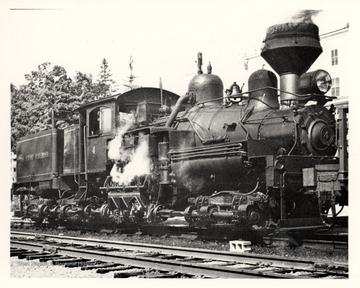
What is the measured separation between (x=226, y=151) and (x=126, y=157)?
9.14 feet

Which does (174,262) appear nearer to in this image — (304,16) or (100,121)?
(304,16)

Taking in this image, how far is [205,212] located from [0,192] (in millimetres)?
3443

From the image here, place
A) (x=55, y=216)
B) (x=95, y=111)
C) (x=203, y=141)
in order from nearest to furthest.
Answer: (x=203, y=141) → (x=95, y=111) → (x=55, y=216)

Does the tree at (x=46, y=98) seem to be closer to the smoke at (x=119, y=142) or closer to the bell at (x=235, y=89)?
the smoke at (x=119, y=142)

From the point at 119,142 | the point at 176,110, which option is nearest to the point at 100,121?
the point at 119,142

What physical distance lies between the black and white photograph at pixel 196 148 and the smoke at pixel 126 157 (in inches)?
0.9

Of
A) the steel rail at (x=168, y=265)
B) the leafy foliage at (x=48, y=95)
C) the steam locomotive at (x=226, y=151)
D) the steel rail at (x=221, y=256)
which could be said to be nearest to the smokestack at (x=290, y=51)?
the steam locomotive at (x=226, y=151)

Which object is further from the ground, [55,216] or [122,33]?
[122,33]

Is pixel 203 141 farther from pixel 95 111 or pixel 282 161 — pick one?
pixel 95 111

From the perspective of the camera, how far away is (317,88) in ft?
28.5

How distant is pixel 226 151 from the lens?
359 inches

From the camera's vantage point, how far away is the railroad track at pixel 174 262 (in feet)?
21.2

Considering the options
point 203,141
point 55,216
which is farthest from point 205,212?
point 55,216

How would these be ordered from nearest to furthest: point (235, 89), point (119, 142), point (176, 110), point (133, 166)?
1. point (235, 89)
2. point (176, 110)
3. point (133, 166)
4. point (119, 142)
